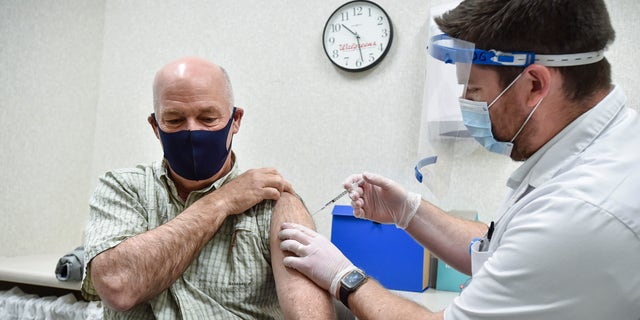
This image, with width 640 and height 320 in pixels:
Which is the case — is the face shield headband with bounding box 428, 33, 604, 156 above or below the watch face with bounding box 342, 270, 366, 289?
above

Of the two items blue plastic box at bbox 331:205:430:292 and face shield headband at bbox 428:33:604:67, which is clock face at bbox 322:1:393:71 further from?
face shield headband at bbox 428:33:604:67

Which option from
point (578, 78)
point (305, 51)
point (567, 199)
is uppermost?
point (305, 51)

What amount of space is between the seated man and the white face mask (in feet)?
1.98

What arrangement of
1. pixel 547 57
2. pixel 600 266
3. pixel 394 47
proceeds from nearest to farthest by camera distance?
pixel 600 266, pixel 547 57, pixel 394 47

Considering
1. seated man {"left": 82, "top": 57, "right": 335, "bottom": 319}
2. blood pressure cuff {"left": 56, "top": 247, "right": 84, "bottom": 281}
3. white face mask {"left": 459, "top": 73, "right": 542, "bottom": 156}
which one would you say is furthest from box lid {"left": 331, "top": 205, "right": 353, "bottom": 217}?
blood pressure cuff {"left": 56, "top": 247, "right": 84, "bottom": 281}

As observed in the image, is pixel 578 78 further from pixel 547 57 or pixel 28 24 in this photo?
pixel 28 24

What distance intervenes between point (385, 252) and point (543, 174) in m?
1.03

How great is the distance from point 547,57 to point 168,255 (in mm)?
1124

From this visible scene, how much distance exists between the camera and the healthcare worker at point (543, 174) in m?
0.92

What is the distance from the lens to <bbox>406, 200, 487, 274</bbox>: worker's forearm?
5.43 feet

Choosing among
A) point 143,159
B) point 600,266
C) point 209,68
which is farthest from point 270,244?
point 143,159

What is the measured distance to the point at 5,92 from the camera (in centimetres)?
264

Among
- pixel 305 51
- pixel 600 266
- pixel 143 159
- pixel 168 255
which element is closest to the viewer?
pixel 600 266

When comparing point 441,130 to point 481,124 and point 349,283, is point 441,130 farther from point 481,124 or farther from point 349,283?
point 349,283
